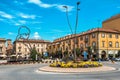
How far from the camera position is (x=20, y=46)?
14100 centimetres

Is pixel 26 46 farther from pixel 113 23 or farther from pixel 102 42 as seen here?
pixel 102 42

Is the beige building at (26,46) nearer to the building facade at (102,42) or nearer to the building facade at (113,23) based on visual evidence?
the building facade at (113,23)

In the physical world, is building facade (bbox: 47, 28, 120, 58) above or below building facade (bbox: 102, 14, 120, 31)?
below

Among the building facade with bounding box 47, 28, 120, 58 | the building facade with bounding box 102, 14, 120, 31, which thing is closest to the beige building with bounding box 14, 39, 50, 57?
the building facade with bounding box 102, 14, 120, 31

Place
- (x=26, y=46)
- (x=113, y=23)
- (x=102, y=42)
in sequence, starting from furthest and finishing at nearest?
(x=26, y=46) → (x=113, y=23) → (x=102, y=42)

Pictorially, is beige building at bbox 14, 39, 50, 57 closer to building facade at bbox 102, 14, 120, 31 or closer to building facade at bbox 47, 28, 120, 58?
building facade at bbox 102, 14, 120, 31

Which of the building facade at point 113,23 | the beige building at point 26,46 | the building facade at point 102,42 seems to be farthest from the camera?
the beige building at point 26,46

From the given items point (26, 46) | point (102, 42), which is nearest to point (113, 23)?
point (102, 42)

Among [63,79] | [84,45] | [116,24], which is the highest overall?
[116,24]

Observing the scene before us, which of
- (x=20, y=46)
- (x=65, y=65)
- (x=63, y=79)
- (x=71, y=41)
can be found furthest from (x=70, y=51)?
(x=63, y=79)

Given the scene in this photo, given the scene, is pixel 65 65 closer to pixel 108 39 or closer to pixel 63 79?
pixel 63 79

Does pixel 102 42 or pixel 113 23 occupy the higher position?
pixel 113 23

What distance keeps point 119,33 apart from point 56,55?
39.9 meters

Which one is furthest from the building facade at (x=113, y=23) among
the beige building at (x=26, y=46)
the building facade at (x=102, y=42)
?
the beige building at (x=26, y=46)
